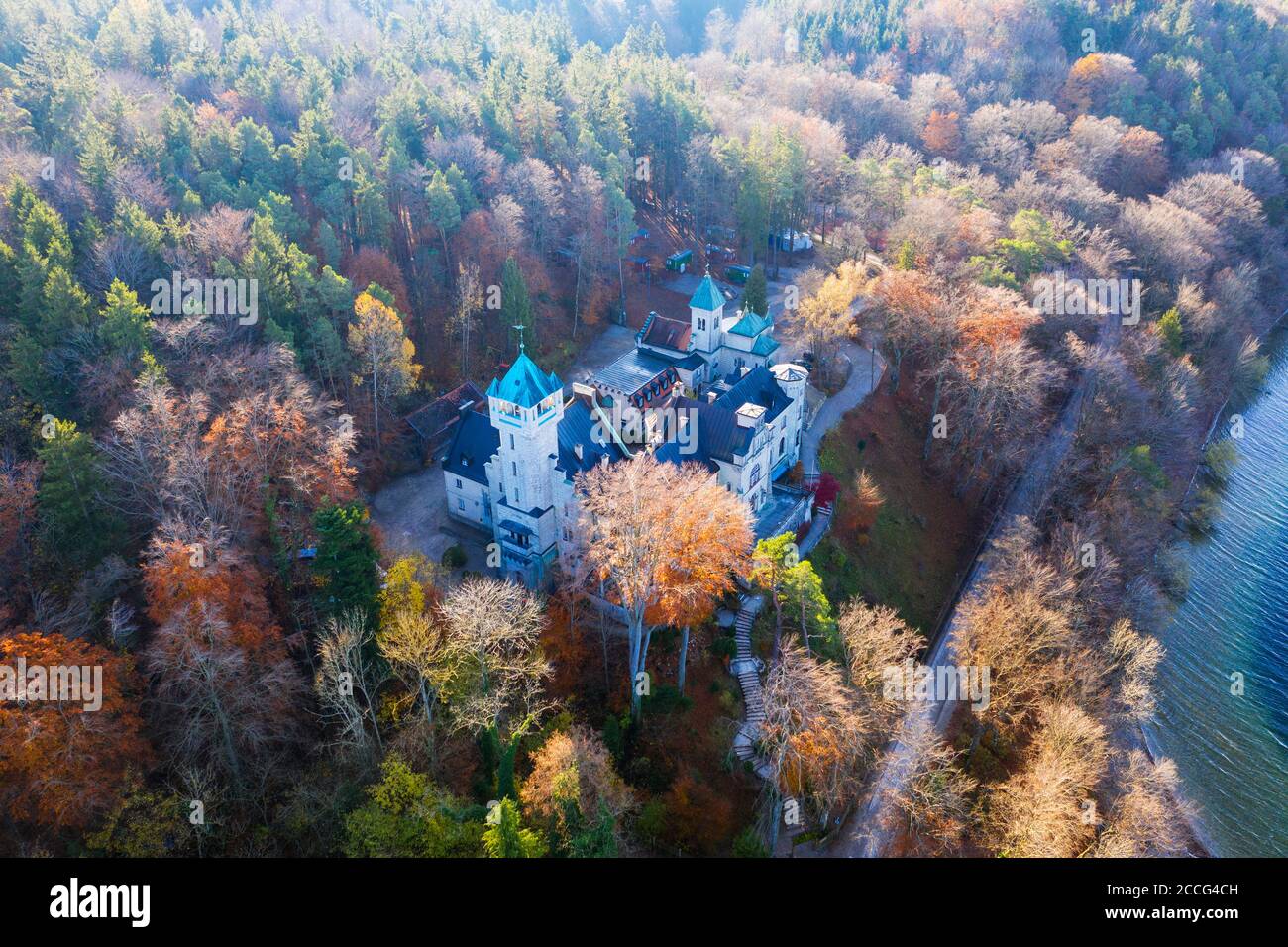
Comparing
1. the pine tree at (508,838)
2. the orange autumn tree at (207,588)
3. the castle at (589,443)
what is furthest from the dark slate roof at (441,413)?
the pine tree at (508,838)

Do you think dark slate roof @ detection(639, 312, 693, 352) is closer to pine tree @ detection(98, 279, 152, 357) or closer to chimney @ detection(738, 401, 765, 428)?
chimney @ detection(738, 401, 765, 428)

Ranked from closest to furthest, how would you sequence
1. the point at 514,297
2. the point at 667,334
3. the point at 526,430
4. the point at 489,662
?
the point at 489,662 → the point at 526,430 → the point at 514,297 → the point at 667,334

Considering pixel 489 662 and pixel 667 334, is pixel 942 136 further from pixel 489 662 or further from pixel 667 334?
pixel 489 662

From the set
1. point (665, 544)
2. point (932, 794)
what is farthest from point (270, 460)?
point (932, 794)

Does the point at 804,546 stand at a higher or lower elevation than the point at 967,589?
higher

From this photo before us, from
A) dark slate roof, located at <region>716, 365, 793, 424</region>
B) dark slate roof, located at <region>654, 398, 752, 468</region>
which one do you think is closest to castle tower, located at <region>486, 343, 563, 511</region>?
dark slate roof, located at <region>654, 398, 752, 468</region>

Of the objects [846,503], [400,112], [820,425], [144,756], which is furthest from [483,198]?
[144,756]
